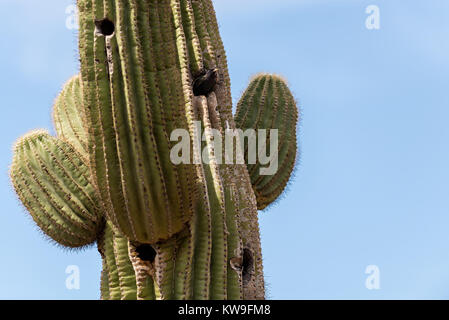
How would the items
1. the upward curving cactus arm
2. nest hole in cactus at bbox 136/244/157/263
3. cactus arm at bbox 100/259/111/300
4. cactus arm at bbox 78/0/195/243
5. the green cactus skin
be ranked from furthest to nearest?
the green cactus skin < the upward curving cactus arm < cactus arm at bbox 100/259/111/300 < nest hole in cactus at bbox 136/244/157/263 < cactus arm at bbox 78/0/195/243

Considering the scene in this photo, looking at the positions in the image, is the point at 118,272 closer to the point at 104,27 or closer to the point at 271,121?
the point at 104,27

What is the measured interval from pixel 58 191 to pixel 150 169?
137cm

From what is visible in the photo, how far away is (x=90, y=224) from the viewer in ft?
21.7

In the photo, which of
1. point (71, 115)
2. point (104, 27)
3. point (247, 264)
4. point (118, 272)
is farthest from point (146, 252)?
point (71, 115)

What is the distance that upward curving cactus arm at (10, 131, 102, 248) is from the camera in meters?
6.65

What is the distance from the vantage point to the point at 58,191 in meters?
6.71

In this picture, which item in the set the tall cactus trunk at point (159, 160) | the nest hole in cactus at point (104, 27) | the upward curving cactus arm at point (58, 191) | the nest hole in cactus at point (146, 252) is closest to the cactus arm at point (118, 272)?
the nest hole in cactus at point (146, 252)

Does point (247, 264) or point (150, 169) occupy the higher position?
point (150, 169)

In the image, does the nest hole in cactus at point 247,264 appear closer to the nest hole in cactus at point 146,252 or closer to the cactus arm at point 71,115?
the nest hole in cactus at point 146,252

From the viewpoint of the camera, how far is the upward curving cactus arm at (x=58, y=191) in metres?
6.65

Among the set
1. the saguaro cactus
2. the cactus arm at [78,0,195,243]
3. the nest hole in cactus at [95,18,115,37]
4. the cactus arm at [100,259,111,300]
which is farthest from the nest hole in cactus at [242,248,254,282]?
the nest hole in cactus at [95,18,115,37]

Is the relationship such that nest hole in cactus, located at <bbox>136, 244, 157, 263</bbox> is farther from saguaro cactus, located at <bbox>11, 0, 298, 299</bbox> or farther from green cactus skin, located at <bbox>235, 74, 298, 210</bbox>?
green cactus skin, located at <bbox>235, 74, 298, 210</bbox>

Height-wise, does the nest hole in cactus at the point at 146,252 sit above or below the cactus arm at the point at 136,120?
below

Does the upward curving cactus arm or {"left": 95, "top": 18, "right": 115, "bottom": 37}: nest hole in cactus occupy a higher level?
{"left": 95, "top": 18, "right": 115, "bottom": 37}: nest hole in cactus
